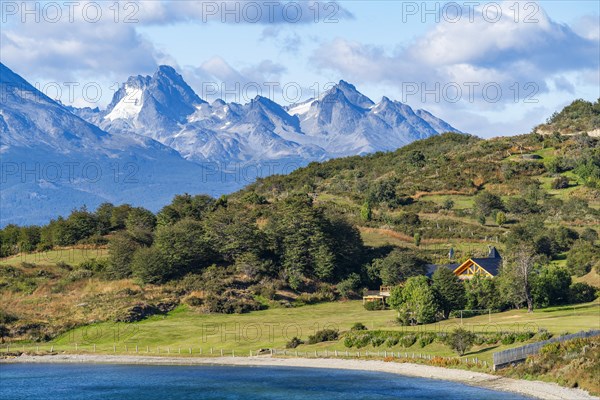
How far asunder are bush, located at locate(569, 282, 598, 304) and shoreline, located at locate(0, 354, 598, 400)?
29.3 meters

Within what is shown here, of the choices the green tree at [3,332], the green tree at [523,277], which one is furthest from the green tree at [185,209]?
the green tree at [523,277]

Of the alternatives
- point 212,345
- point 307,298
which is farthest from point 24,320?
point 307,298

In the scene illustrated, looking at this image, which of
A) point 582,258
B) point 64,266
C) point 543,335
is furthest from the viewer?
point 64,266

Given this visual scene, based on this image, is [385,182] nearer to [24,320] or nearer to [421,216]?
[421,216]

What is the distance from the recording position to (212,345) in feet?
339

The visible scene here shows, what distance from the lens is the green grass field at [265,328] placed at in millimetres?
95188

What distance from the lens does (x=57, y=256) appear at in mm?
137750

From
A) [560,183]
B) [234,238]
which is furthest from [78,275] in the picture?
[560,183]

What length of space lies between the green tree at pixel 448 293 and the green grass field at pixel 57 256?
172 ft

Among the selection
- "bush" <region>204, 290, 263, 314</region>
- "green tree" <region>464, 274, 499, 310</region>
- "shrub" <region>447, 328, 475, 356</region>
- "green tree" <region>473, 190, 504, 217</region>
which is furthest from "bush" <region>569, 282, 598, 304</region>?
"green tree" <region>473, 190, 504, 217</region>

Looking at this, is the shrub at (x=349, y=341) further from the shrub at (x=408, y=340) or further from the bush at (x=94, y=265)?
the bush at (x=94, y=265)

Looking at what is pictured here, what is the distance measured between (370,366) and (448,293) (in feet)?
64.3

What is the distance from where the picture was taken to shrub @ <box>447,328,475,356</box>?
87.0 metres

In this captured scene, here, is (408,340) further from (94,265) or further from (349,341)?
(94,265)
